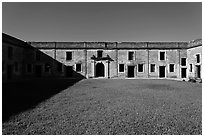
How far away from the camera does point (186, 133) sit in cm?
323

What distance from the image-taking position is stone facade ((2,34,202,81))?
2109 centimetres

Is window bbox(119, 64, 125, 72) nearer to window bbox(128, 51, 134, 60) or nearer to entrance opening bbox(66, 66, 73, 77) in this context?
window bbox(128, 51, 134, 60)

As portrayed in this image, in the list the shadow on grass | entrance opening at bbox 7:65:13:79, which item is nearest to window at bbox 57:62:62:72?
entrance opening at bbox 7:65:13:79

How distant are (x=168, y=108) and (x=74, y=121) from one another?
354 cm

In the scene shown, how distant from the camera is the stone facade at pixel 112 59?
69.2 ft

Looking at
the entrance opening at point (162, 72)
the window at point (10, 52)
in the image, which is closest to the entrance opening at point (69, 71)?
the window at point (10, 52)

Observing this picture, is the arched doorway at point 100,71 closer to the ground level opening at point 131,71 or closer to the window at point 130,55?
the ground level opening at point 131,71

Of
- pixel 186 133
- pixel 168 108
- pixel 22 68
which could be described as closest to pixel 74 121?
pixel 186 133

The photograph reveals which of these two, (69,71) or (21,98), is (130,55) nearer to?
(69,71)

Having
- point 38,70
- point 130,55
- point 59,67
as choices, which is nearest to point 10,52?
point 38,70

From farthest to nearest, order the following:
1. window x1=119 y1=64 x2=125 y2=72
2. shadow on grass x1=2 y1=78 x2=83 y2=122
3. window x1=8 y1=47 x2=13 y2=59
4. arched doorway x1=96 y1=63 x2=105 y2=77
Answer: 1. arched doorway x1=96 y1=63 x2=105 y2=77
2. window x1=119 y1=64 x2=125 y2=72
3. window x1=8 y1=47 x2=13 y2=59
4. shadow on grass x1=2 y1=78 x2=83 y2=122

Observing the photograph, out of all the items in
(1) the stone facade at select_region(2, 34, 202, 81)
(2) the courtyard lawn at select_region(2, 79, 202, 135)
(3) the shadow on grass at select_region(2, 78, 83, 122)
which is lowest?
(2) the courtyard lawn at select_region(2, 79, 202, 135)

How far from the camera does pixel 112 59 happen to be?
2153cm

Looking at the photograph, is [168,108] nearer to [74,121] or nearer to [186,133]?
[186,133]
